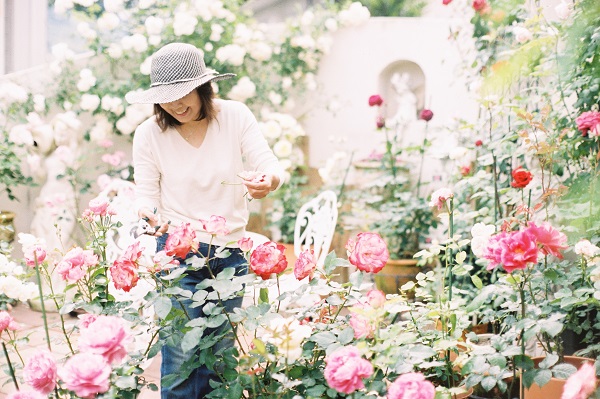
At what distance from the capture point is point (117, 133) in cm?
479

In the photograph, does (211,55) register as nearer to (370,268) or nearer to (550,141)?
(550,141)

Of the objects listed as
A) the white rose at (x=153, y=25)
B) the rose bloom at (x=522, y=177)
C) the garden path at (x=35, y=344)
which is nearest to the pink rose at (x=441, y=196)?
the rose bloom at (x=522, y=177)

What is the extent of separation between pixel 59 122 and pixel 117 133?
47 cm

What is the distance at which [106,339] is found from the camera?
1152 mm

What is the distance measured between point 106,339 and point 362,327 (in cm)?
54

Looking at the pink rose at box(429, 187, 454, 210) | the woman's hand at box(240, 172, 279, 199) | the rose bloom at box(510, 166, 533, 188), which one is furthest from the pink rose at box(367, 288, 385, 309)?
the rose bloom at box(510, 166, 533, 188)

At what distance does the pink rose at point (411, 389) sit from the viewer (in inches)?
44.4

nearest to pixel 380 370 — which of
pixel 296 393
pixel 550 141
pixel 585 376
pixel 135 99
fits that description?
pixel 296 393

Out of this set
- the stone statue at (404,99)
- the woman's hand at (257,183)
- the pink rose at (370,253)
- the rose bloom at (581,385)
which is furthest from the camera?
the stone statue at (404,99)

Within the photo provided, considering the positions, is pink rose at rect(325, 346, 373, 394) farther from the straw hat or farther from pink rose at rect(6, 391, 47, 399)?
the straw hat

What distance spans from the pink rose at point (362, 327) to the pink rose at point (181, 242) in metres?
0.40

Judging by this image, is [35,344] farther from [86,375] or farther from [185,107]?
[86,375]

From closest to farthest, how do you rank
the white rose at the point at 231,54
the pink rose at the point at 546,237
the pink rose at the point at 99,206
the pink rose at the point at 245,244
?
the pink rose at the point at 546,237
the pink rose at the point at 245,244
the pink rose at the point at 99,206
the white rose at the point at 231,54

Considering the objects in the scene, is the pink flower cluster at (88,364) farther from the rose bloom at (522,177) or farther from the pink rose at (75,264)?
the rose bloom at (522,177)
